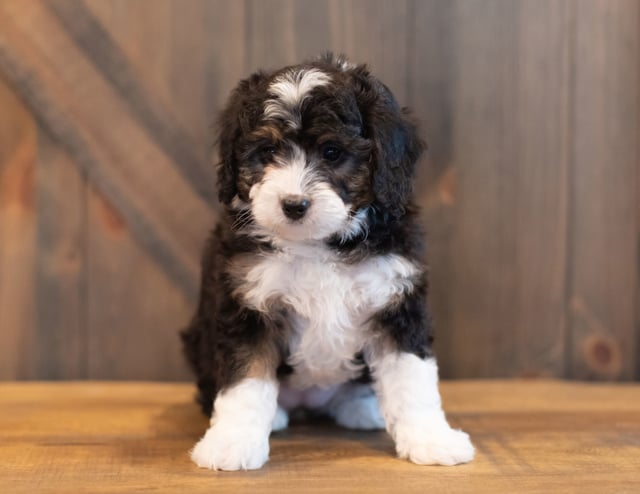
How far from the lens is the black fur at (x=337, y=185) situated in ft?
6.89

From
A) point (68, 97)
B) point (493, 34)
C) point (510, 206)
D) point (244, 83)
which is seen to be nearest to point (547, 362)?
point (510, 206)

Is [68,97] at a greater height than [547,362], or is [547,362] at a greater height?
[68,97]

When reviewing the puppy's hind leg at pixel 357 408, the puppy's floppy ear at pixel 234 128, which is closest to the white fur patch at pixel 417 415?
the puppy's hind leg at pixel 357 408

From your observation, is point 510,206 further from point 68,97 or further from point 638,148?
point 68,97

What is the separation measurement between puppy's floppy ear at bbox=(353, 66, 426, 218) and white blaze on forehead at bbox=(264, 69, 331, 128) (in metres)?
0.13

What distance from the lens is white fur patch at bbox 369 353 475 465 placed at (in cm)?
222

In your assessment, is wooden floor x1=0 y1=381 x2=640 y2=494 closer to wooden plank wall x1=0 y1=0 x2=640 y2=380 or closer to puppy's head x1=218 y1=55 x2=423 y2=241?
wooden plank wall x1=0 y1=0 x2=640 y2=380

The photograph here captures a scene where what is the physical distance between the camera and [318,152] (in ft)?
6.87

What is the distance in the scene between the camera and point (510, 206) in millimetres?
3258

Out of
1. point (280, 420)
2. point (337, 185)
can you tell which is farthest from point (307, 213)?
point (280, 420)

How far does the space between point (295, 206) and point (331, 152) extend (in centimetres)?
21

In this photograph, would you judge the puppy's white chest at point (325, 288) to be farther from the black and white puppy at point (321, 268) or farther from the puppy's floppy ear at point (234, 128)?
the puppy's floppy ear at point (234, 128)

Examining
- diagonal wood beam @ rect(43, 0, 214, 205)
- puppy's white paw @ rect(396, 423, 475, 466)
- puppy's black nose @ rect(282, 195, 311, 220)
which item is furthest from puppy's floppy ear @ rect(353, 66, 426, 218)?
diagonal wood beam @ rect(43, 0, 214, 205)

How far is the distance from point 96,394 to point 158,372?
0.32 m
